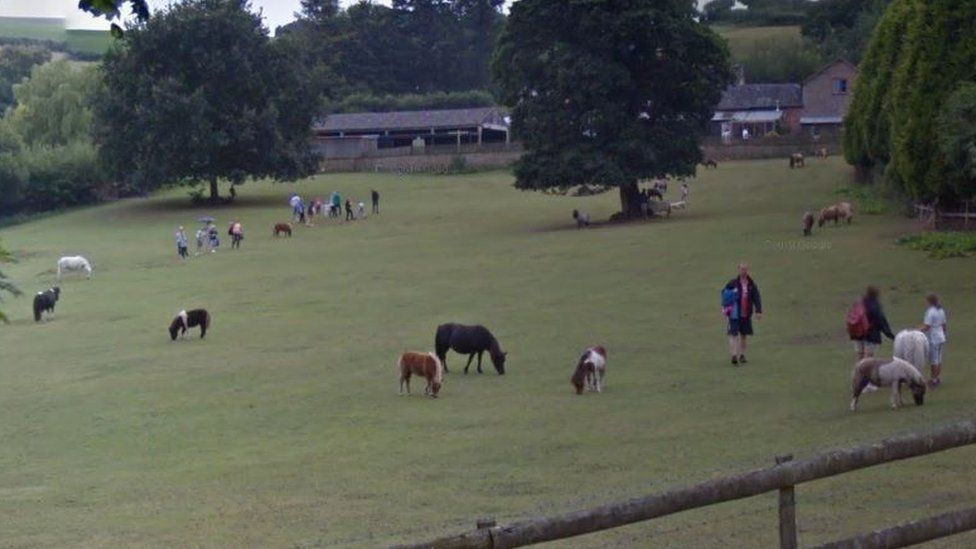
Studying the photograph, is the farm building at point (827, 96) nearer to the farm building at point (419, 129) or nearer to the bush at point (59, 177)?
the farm building at point (419, 129)

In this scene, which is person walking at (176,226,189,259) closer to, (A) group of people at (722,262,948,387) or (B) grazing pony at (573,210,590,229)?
(B) grazing pony at (573,210,590,229)

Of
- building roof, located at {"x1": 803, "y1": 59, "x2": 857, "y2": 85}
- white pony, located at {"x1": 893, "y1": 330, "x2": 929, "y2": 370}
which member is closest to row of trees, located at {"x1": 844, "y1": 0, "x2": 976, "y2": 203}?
white pony, located at {"x1": 893, "y1": 330, "x2": 929, "y2": 370}

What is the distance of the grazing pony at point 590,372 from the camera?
26609 millimetres

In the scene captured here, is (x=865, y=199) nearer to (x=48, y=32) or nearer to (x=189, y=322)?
(x=189, y=322)

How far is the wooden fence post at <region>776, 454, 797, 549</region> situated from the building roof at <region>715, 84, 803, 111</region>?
11491 centimetres

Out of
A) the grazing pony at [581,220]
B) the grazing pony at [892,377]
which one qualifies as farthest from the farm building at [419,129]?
the grazing pony at [892,377]

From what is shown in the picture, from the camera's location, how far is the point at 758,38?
435 feet

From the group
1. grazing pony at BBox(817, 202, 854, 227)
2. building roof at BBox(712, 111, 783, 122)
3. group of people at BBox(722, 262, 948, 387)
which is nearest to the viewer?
group of people at BBox(722, 262, 948, 387)

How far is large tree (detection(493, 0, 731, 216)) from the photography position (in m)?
66.2

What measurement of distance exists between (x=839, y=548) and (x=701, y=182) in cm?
7765

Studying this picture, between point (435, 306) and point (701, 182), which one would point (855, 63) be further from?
point (435, 306)

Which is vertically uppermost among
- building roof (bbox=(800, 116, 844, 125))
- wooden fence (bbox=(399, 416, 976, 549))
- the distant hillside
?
the distant hillside

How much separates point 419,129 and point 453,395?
3689 inches

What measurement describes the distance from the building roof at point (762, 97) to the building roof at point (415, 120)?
19.0 metres
